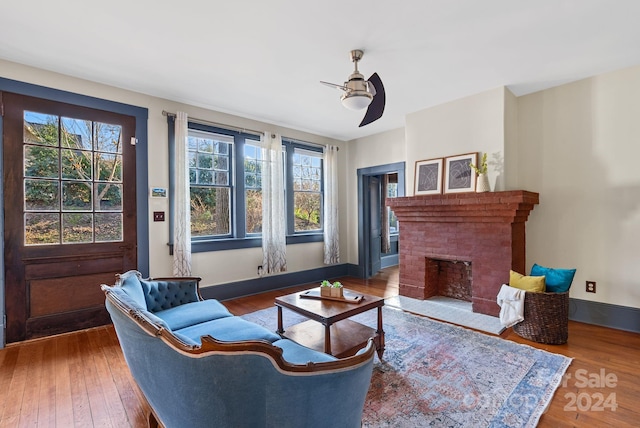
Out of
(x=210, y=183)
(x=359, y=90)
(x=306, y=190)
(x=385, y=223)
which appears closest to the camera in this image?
(x=359, y=90)

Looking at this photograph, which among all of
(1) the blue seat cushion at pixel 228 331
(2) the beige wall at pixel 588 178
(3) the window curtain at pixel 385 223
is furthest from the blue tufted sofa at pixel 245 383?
(3) the window curtain at pixel 385 223

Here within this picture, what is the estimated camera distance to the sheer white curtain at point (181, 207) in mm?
3766

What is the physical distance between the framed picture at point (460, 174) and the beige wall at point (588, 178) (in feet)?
2.22

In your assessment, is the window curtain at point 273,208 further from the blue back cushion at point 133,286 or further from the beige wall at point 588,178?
the beige wall at point 588,178

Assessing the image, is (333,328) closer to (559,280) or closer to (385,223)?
(559,280)

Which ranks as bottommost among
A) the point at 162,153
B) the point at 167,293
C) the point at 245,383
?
the point at 167,293

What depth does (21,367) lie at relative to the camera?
2439mm

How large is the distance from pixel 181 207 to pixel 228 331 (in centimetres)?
223

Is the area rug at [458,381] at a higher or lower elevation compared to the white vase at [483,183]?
lower

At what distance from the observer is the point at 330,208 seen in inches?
216

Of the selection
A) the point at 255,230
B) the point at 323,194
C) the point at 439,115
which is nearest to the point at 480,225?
the point at 439,115

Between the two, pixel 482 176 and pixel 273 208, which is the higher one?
pixel 482 176

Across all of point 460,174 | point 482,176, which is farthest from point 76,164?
point 482,176

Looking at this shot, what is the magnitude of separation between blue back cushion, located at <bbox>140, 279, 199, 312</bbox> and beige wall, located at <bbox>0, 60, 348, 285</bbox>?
116cm
